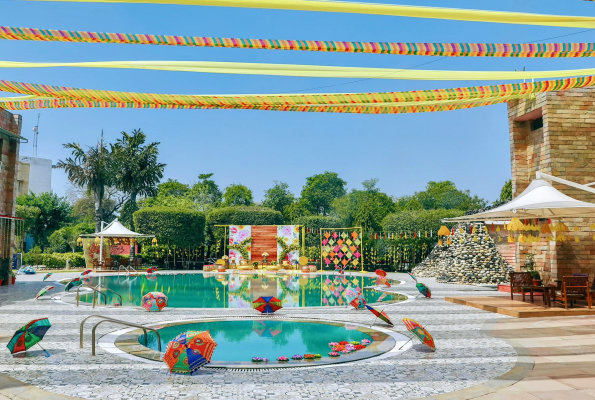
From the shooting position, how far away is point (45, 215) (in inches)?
1372

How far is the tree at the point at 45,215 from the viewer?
1359 inches

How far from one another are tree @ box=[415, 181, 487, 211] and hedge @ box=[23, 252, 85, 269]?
37.3m

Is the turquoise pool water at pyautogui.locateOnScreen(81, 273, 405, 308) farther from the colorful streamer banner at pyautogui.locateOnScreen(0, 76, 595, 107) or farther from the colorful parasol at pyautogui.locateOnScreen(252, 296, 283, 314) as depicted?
the colorful streamer banner at pyautogui.locateOnScreen(0, 76, 595, 107)

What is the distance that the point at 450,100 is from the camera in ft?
23.4

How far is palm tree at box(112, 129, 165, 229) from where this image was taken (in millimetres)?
34312

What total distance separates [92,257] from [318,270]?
12.4 meters

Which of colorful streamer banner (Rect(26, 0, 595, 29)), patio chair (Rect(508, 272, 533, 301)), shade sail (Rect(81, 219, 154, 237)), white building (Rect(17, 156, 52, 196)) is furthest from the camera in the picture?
white building (Rect(17, 156, 52, 196))

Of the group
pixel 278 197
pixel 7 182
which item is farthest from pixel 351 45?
pixel 278 197

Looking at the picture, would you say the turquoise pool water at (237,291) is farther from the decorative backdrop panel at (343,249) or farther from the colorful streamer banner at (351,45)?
the colorful streamer banner at (351,45)

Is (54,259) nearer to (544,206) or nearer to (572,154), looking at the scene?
(544,206)

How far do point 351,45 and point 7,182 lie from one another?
49.1 feet

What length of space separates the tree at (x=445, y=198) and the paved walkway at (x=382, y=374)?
44.2 metres

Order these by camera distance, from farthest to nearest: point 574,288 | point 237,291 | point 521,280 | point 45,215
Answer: point 45,215 → point 237,291 → point 521,280 → point 574,288

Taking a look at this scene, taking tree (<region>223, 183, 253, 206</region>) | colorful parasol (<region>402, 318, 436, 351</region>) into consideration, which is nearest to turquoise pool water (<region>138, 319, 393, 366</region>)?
colorful parasol (<region>402, 318, 436, 351</region>)
